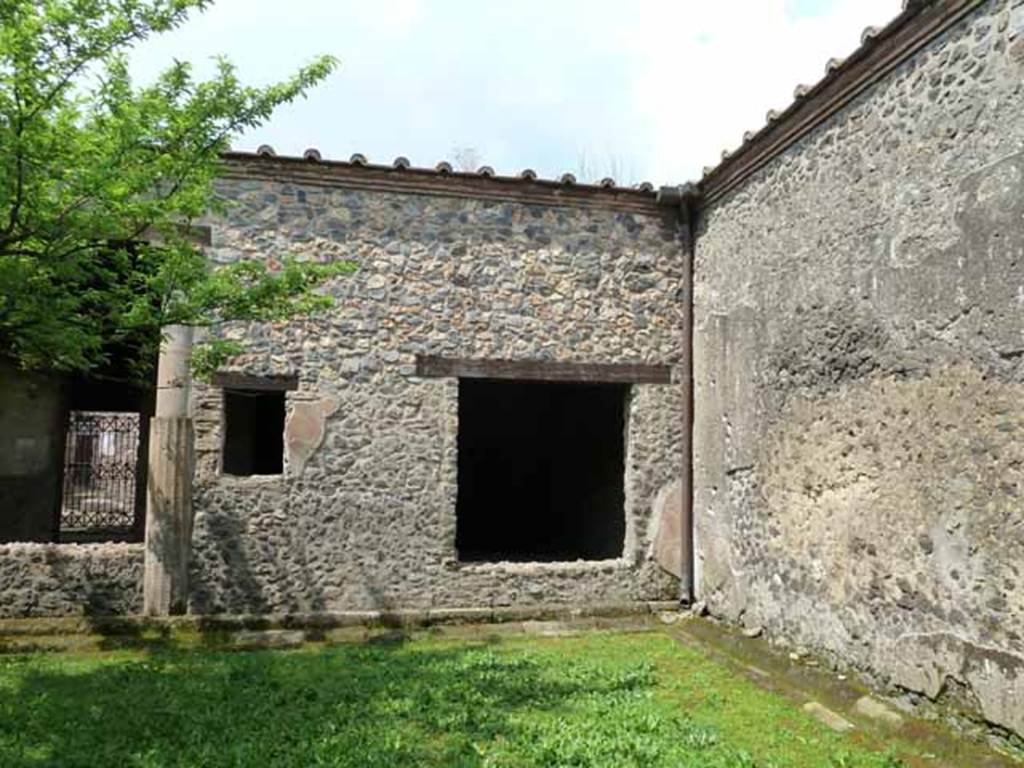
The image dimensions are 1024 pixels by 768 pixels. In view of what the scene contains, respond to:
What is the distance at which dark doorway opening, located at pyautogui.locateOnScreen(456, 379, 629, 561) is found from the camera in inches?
408

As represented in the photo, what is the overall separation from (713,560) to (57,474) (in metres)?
7.85

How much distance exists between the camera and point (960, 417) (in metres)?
4.61

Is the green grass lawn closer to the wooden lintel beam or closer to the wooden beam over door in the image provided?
the wooden lintel beam

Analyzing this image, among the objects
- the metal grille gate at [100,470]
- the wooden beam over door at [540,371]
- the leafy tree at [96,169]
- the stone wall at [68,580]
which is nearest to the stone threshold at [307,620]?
the stone wall at [68,580]

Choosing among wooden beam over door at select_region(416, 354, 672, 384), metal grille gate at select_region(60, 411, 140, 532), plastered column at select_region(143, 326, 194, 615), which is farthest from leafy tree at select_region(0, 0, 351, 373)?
metal grille gate at select_region(60, 411, 140, 532)

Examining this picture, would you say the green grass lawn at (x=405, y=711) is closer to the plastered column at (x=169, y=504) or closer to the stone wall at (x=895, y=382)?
the plastered column at (x=169, y=504)

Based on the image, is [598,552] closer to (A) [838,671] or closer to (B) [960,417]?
(A) [838,671]

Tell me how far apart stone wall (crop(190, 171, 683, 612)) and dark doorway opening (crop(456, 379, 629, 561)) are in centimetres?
185

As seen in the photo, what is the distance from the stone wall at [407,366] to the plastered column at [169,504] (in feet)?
0.42

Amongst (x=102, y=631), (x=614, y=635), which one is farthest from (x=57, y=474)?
(x=614, y=635)

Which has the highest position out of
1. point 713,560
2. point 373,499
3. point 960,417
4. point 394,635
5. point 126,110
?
point 126,110

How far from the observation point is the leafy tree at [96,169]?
12.4 feet

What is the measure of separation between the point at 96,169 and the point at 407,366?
155 inches

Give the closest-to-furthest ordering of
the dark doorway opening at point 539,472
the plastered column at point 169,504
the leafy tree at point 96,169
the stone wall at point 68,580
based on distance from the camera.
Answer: the leafy tree at point 96,169
the stone wall at point 68,580
the plastered column at point 169,504
the dark doorway opening at point 539,472
